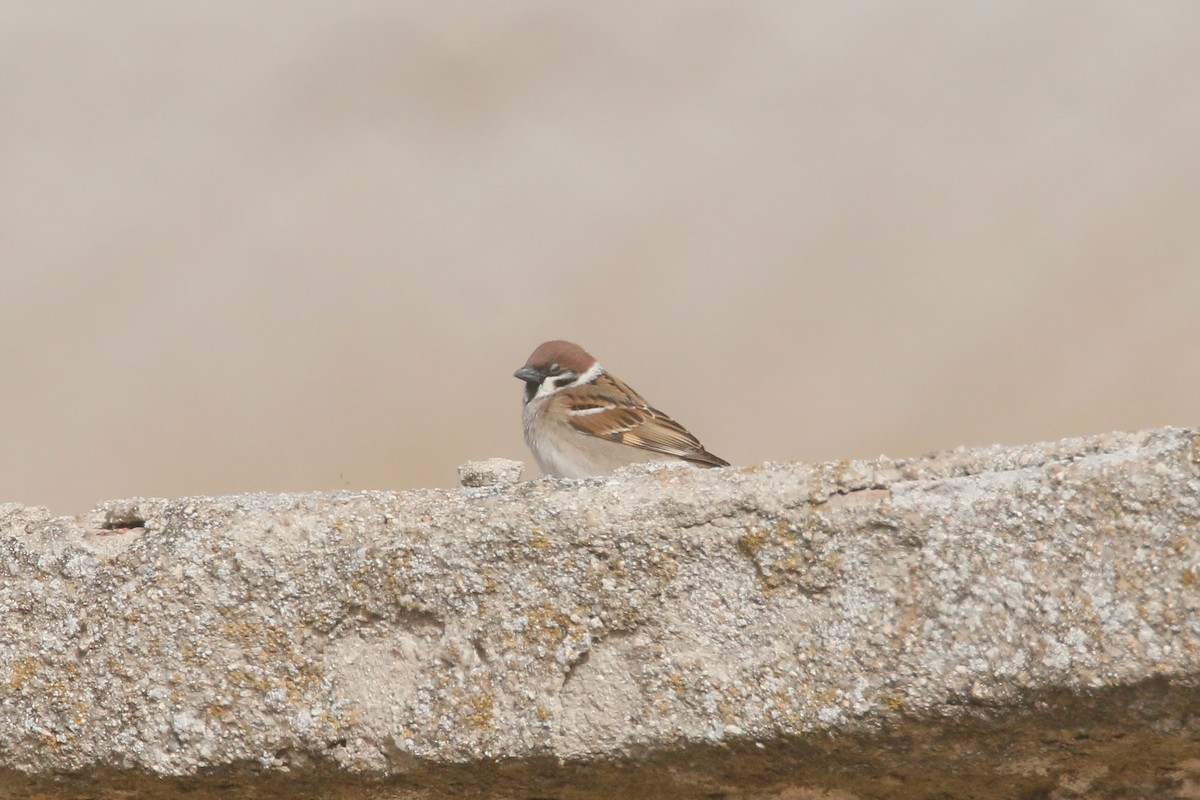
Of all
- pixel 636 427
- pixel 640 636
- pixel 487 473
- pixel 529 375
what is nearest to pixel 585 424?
pixel 636 427

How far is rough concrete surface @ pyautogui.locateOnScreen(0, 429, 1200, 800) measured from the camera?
2010 millimetres

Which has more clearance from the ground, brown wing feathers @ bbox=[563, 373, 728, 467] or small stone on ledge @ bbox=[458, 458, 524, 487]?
brown wing feathers @ bbox=[563, 373, 728, 467]

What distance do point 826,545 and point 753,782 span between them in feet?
1.27

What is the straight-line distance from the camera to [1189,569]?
1949 millimetres

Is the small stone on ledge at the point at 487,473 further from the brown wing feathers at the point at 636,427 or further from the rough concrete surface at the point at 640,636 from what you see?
the brown wing feathers at the point at 636,427

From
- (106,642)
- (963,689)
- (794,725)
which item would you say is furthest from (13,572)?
(963,689)

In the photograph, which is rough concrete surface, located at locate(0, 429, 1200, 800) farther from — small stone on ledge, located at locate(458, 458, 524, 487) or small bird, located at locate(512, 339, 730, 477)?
small bird, located at locate(512, 339, 730, 477)

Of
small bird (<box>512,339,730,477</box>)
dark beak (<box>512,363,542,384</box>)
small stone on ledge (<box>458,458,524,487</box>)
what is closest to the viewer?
small stone on ledge (<box>458,458,524,487</box>)

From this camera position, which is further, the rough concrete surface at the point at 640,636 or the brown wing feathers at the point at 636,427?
the brown wing feathers at the point at 636,427

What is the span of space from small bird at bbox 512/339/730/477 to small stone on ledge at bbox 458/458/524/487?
2765mm

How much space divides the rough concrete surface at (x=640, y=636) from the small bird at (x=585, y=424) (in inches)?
140

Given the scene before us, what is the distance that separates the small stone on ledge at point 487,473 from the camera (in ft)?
9.95

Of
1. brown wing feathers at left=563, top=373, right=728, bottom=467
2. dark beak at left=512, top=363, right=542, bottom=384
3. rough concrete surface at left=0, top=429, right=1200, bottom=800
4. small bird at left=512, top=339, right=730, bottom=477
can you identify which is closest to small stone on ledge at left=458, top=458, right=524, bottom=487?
rough concrete surface at left=0, top=429, right=1200, bottom=800

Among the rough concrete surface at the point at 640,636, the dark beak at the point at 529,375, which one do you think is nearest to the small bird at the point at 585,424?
the dark beak at the point at 529,375
